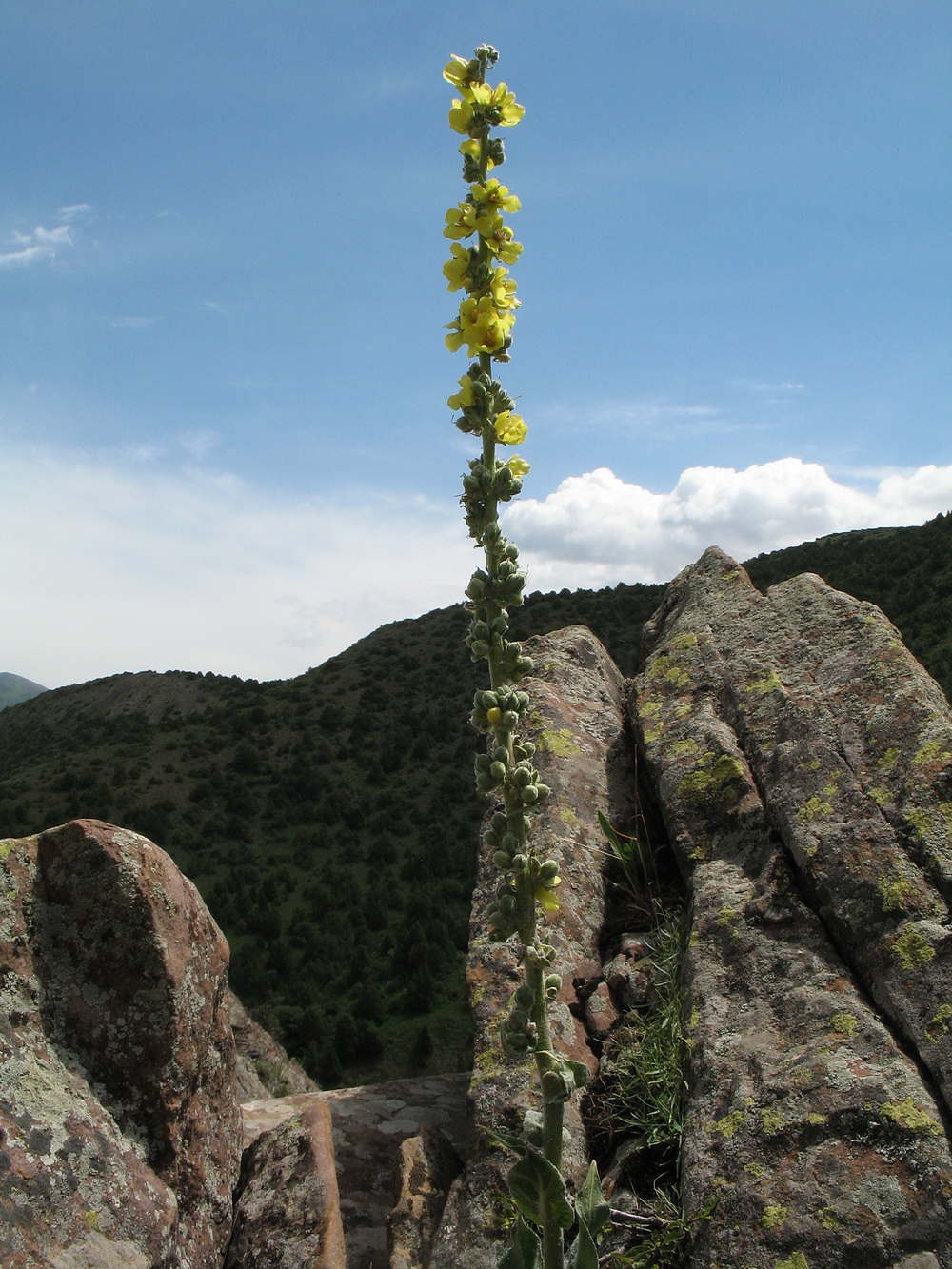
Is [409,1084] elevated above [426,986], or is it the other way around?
[409,1084]

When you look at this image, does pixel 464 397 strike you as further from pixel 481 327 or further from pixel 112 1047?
pixel 112 1047

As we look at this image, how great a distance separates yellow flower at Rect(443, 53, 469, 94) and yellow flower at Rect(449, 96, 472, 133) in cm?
8

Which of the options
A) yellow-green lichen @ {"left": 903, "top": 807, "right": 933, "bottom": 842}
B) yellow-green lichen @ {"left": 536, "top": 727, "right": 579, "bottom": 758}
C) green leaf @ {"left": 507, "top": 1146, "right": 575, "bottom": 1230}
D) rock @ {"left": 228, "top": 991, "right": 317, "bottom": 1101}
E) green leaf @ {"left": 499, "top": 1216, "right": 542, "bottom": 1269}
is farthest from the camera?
rock @ {"left": 228, "top": 991, "right": 317, "bottom": 1101}

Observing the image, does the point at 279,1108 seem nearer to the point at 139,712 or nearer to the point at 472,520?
the point at 472,520

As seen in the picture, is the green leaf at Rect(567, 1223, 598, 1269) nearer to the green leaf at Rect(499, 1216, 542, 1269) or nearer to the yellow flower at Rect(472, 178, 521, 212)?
the green leaf at Rect(499, 1216, 542, 1269)

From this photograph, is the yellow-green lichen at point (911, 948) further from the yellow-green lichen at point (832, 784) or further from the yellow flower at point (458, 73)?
the yellow flower at point (458, 73)

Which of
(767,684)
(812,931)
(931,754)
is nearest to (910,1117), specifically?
(812,931)

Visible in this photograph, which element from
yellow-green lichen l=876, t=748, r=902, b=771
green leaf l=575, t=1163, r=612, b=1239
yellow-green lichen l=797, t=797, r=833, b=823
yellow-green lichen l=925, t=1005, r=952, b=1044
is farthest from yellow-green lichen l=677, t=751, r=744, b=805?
green leaf l=575, t=1163, r=612, b=1239

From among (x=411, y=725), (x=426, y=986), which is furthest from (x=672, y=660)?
(x=411, y=725)

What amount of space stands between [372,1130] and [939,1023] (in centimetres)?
321

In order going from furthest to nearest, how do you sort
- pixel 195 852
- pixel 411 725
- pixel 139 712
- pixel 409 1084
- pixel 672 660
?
1. pixel 139 712
2. pixel 411 725
3. pixel 195 852
4. pixel 672 660
5. pixel 409 1084

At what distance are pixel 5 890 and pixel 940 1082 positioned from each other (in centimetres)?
391

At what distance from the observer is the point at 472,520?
9.39 feet

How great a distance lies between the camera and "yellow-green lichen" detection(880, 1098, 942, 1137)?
2988mm
